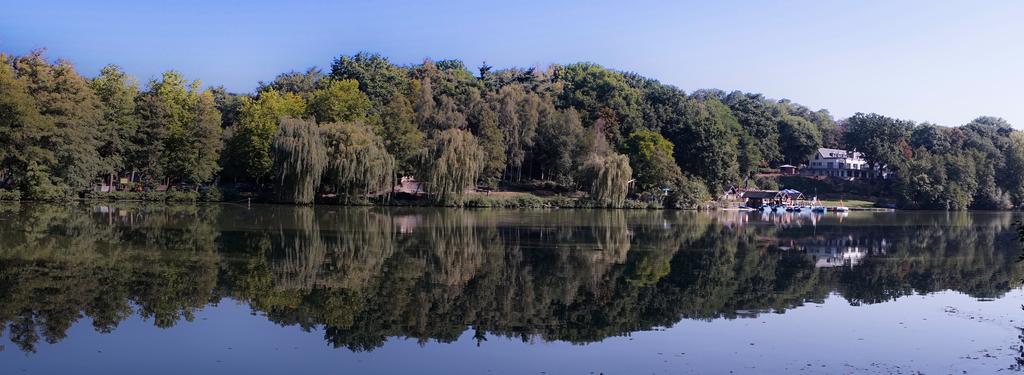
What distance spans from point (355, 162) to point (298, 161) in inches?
149

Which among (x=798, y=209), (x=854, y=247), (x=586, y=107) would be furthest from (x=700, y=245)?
(x=586, y=107)

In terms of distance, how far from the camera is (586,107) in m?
82.2

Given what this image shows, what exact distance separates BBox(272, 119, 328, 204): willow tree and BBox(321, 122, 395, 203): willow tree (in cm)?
118

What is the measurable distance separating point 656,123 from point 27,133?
182 ft

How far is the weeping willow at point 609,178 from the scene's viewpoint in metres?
61.2

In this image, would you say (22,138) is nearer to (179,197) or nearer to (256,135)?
(179,197)

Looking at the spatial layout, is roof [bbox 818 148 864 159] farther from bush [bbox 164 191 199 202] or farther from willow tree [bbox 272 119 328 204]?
bush [bbox 164 191 199 202]

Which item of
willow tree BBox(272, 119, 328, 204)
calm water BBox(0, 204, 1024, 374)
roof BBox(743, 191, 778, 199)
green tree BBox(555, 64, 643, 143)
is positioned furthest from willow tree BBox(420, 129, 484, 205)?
roof BBox(743, 191, 778, 199)

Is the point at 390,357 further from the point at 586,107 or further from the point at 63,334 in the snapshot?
the point at 586,107

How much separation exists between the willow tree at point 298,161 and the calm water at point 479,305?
1991 cm

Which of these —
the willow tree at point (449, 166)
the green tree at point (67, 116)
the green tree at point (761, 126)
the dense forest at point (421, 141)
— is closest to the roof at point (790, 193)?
the dense forest at point (421, 141)

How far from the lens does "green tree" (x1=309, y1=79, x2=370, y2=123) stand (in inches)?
2500

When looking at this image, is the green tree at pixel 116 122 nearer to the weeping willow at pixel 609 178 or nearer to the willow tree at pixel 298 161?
the willow tree at pixel 298 161

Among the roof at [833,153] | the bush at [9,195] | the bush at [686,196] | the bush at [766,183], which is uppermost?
the roof at [833,153]
